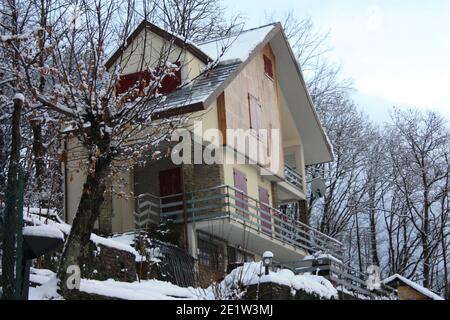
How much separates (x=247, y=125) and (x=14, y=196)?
53.0 ft

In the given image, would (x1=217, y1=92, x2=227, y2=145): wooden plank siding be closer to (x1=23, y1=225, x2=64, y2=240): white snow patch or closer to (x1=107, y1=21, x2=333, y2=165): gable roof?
(x1=107, y1=21, x2=333, y2=165): gable roof

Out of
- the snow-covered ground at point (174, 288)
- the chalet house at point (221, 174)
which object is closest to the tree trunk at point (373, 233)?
the chalet house at point (221, 174)

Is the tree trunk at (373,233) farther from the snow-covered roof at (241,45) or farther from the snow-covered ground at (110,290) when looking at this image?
the snow-covered ground at (110,290)

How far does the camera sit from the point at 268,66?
27.8 meters

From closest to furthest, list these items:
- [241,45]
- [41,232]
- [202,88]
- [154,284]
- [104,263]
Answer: [41,232], [104,263], [154,284], [202,88], [241,45]

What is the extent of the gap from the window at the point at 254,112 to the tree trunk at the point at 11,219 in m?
16.2

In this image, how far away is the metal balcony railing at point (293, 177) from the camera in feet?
95.6

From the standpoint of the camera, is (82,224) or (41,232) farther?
(82,224)

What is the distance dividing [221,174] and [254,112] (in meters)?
3.51

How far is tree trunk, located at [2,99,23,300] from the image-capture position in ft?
30.2

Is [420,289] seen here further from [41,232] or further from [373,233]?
[373,233]

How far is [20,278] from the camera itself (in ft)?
30.4

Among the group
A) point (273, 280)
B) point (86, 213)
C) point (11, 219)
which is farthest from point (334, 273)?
point (11, 219)
